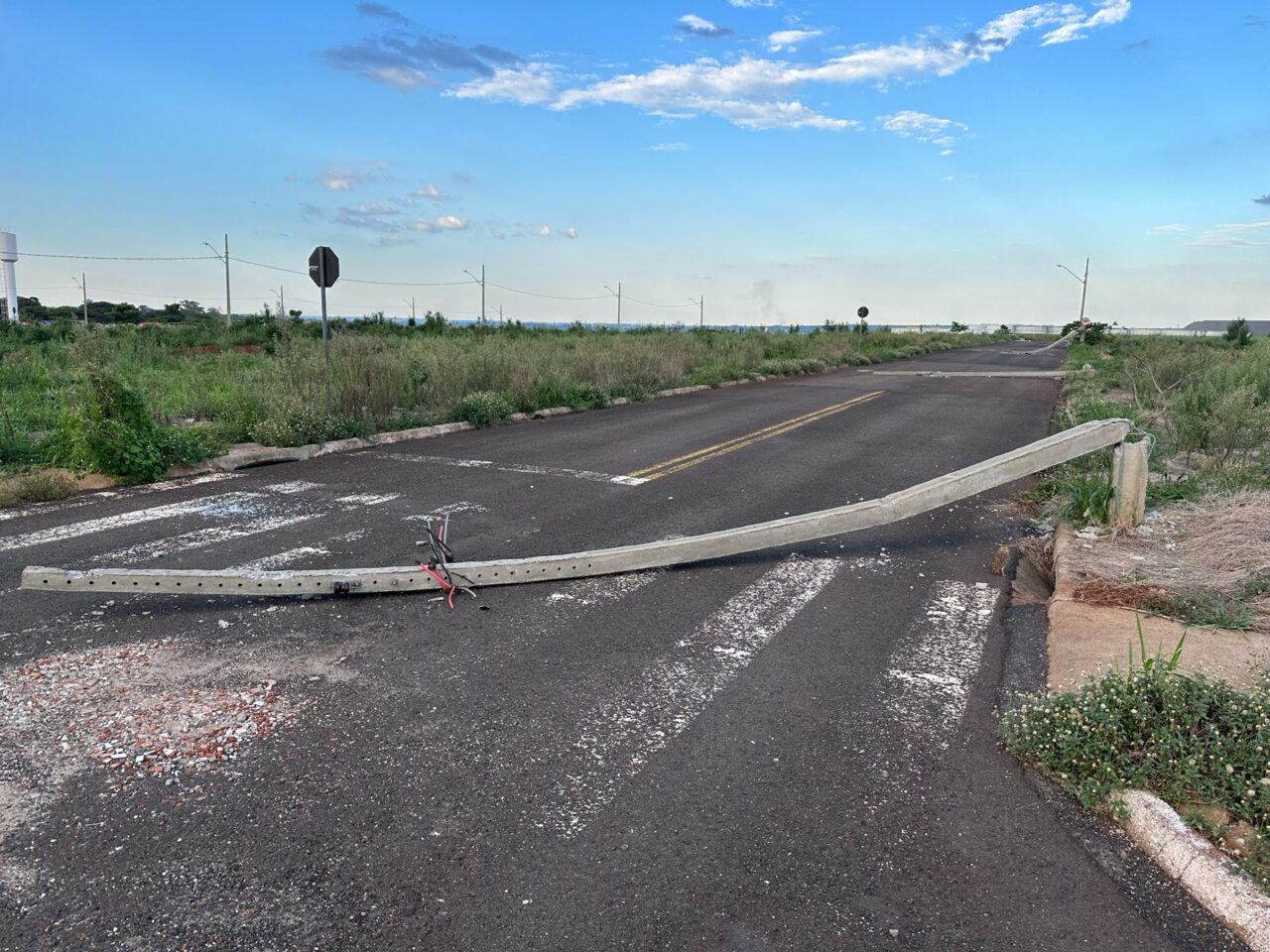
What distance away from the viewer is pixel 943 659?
5172 mm

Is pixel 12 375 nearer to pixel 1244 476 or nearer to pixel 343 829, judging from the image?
pixel 343 829

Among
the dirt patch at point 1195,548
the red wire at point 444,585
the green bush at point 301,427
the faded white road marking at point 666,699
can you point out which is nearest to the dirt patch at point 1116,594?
the dirt patch at point 1195,548

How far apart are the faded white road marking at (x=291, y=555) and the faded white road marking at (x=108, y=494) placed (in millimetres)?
3054

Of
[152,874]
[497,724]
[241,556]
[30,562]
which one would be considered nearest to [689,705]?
[497,724]

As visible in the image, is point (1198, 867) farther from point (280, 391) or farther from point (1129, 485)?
point (280, 391)

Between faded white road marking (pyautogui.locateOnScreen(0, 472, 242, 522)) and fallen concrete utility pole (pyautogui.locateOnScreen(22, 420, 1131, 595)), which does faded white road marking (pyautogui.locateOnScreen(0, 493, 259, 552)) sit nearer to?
faded white road marking (pyautogui.locateOnScreen(0, 472, 242, 522))

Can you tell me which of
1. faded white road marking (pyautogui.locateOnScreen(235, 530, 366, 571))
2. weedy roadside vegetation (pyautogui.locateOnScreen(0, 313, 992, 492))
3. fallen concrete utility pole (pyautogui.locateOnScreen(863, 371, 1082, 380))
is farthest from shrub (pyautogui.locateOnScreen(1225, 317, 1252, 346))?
faded white road marking (pyautogui.locateOnScreen(235, 530, 366, 571))

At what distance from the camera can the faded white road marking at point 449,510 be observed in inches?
319

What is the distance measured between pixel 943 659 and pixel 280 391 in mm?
10461

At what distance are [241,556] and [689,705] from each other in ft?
13.5

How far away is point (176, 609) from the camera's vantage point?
5.62m

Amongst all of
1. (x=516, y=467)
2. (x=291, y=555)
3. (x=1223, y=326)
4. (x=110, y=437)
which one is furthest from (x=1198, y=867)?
(x=1223, y=326)

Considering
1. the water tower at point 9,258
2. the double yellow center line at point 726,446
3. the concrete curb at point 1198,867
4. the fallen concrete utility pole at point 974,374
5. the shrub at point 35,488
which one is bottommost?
the concrete curb at point 1198,867

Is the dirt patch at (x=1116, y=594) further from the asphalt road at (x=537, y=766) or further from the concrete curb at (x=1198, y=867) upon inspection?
the concrete curb at (x=1198, y=867)
